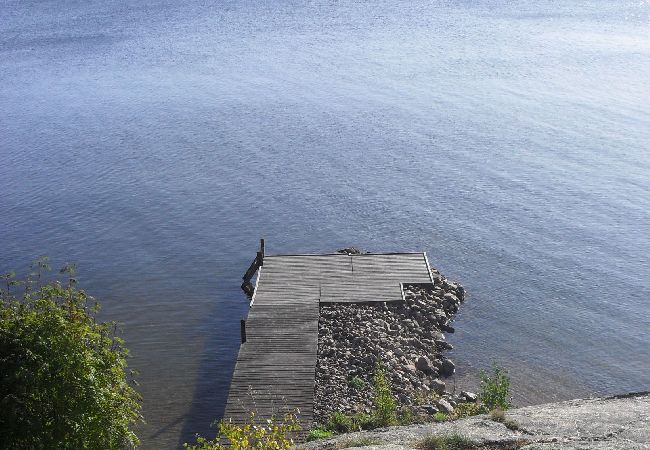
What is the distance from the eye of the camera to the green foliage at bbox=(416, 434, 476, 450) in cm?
1980

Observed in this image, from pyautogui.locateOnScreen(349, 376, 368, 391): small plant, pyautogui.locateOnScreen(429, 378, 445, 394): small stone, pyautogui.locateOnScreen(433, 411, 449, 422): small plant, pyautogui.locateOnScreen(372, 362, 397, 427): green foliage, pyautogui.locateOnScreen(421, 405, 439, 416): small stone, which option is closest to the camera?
pyautogui.locateOnScreen(372, 362, 397, 427): green foliage

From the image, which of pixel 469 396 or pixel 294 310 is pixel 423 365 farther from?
pixel 294 310

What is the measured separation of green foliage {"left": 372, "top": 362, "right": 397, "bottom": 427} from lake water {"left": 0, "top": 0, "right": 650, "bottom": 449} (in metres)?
6.53

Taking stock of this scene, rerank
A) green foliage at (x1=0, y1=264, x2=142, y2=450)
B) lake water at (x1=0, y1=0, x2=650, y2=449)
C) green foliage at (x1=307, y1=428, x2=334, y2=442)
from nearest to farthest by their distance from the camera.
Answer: green foliage at (x1=0, y1=264, x2=142, y2=450) < green foliage at (x1=307, y1=428, x2=334, y2=442) < lake water at (x1=0, y1=0, x2=650, y2=449)

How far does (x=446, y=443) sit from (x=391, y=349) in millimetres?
11940

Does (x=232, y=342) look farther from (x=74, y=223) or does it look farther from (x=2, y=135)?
(x=2, y=135)

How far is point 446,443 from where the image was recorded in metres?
20.0

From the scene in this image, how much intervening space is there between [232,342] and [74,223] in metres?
18.0

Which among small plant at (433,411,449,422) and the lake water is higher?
the lake water

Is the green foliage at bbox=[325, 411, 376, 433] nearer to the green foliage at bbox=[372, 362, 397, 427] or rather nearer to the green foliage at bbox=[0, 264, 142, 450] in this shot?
the green foliage at bbox=[372, 362, 397, 427]

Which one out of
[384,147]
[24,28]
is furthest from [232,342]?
[24,28]

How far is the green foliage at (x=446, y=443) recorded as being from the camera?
19797 millimetres

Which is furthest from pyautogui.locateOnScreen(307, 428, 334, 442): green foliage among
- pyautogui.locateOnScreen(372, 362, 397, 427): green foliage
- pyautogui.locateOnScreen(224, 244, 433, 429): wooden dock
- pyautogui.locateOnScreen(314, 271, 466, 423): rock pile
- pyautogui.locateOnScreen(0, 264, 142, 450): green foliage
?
pyautogui.locateOnScreen(0, 264, 142, 450): green foliage

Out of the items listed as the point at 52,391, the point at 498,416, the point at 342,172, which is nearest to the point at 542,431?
the point at 498,416
